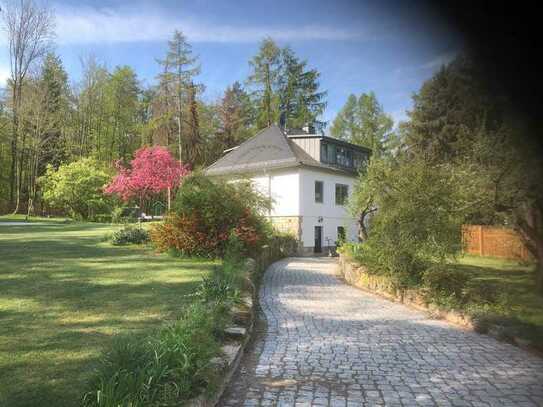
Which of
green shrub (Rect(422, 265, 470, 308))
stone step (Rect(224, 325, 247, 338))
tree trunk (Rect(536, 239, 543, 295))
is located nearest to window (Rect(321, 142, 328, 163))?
green shrub (Rect(422, 265, 470, 308))

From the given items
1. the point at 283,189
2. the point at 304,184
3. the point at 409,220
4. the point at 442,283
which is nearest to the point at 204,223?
the point at 409,220

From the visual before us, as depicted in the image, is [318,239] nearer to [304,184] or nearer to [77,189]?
[304,184]

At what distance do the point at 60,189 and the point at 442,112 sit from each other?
36730mm

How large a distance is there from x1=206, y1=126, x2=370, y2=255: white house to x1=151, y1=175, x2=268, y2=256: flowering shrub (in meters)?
9.83

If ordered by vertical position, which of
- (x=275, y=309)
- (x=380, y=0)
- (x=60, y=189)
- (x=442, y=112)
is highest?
(x=60, y=189)

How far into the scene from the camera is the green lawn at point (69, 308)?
344cm

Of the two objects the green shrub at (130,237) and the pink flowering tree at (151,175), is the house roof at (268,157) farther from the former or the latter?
the green shrub at (130,237)

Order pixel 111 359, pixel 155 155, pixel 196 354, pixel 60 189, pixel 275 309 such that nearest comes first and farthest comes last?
pixel 111 359
pixel 196 354
pixel 275 309
pixel 155 155
pixel 60 189

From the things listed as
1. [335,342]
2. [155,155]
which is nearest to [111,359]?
[335,342]

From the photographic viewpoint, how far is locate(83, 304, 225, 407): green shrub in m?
2.80

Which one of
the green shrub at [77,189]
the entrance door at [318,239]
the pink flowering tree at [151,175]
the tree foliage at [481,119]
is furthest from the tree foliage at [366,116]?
the green shrub at [77,189]

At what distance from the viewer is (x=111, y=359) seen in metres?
3.21

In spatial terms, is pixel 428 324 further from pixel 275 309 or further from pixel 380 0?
pixel 380 0

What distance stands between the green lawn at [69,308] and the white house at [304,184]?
41.5 ft
